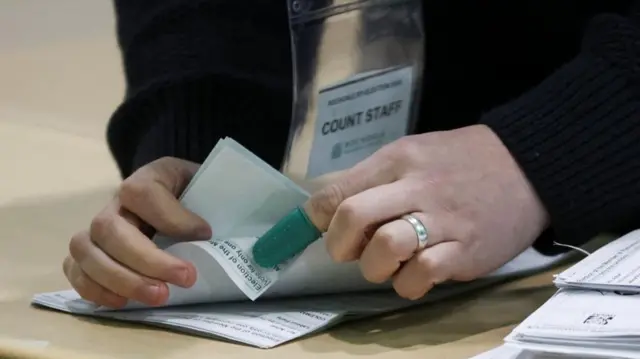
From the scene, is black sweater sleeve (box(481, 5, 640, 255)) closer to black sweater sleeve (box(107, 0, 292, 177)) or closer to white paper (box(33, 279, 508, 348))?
white paper (box(33, 279, 508, 348))

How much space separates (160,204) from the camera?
22.8 inches

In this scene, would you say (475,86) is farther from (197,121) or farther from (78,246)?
(78,246)

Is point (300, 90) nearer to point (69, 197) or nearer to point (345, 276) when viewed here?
point (345, 276)

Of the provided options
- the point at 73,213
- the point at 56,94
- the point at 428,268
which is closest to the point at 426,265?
the point at 428,268

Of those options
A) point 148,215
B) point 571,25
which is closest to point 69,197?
point 148,215

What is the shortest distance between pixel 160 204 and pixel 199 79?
0.15m

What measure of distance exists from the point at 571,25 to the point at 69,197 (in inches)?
19.2

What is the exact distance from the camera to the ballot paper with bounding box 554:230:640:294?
1.55 feet

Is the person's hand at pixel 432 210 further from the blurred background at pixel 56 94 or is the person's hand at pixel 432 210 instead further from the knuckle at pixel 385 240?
the blurred background at pixel 56 94

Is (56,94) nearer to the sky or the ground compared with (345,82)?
nearer to the ground

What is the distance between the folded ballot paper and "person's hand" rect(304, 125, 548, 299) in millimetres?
33

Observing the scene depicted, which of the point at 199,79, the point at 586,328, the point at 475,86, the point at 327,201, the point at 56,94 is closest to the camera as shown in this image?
the point at 586,328

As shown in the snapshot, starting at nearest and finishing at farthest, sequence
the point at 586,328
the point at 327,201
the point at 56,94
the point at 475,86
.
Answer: the point at 586,328 → the point at 327,201 → the point at 475,86 → the point at 56,94

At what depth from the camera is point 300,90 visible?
606mm
